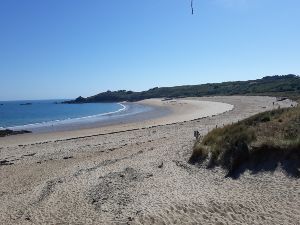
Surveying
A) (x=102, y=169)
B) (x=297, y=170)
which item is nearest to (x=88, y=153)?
(x=102, y=169)

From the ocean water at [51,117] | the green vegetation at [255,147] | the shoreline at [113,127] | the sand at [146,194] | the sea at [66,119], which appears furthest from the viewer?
the ocean water at [51,117]

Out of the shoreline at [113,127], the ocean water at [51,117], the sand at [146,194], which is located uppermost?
the sand at [146,194]

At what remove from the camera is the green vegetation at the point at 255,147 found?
12.5m

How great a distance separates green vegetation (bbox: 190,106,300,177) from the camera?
12.5 metres

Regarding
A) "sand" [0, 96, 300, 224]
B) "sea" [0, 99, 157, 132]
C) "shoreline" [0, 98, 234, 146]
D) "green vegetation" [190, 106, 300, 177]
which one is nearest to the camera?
"sand" [0, 96, 300, 224]

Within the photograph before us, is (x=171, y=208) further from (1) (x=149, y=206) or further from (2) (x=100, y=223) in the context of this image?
(2) (x=100, y=223)

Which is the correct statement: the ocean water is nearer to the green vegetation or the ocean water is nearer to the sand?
the sand

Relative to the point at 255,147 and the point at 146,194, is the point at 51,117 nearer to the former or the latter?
the point at 255,147

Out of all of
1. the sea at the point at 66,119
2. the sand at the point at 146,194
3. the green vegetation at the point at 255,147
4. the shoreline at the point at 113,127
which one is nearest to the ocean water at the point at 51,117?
the sea at the point at 66,119

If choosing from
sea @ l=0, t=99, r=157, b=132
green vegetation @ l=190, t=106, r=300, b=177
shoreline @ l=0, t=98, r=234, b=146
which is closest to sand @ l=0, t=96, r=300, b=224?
green vegetation @ l=190, t=106, r=300, b=177

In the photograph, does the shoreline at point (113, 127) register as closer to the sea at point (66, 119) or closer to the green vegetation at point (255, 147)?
the sea at point (66, 119)

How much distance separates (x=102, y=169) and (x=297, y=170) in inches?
289

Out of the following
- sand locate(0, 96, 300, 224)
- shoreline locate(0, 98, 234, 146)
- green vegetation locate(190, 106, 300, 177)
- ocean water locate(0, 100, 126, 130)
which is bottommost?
ocean water locate(0, 100, 126, 130)

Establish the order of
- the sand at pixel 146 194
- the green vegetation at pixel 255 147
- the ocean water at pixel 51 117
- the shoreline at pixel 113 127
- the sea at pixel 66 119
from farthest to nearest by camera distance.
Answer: the ocean water at pixel 51 117 < the sea at pixel 66 119 < the shoreline at pixel 113 127 < the green vegetation at pixel 255 147 < the sand at pixel 146 194
